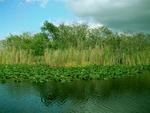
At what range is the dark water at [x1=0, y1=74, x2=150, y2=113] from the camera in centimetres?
1350

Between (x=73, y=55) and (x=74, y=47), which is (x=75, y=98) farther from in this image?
(x=74, y=47)

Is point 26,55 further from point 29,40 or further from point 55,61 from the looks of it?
point 29,40

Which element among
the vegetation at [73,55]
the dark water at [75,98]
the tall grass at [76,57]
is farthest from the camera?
the tall grass at [76,57]

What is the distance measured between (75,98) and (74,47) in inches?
1120

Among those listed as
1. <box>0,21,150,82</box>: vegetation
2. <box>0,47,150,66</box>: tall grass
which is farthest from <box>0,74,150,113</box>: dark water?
<box>0,47,150,66</box>: tall grass

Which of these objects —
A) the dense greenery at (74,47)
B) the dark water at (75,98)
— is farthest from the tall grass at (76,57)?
the dark water at (75,98)

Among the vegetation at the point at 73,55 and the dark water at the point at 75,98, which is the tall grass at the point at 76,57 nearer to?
the vegetation at the point at 73,55

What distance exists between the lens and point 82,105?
1438cm

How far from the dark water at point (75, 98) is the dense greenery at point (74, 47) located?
39.0 feet

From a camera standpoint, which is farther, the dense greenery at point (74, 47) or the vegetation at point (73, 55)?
the dense greenery at point (74, 47)

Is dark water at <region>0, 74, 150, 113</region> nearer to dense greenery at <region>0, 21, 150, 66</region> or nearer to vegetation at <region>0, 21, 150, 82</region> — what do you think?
vegetation at <region>0, 21, 150, 82</region>

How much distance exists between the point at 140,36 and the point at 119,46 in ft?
20.7

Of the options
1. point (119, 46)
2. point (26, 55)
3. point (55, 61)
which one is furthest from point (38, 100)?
point (119, 46)

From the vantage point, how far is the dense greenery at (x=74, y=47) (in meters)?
33.2
